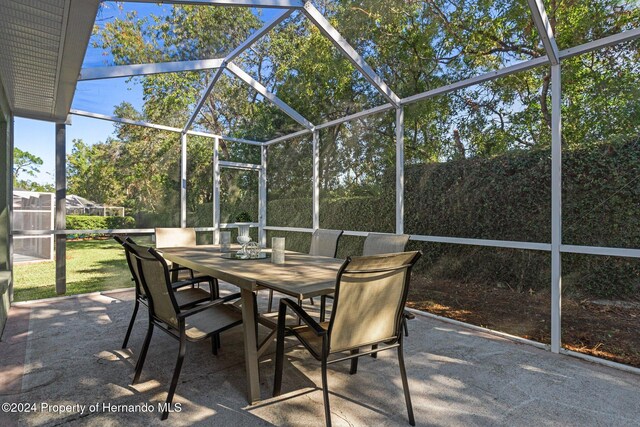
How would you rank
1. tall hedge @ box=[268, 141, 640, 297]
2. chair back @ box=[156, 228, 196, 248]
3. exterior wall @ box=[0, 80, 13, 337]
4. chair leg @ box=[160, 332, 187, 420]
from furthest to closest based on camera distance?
1. chair back @ box=[156, 228, 196, 248]
2. exterior wall @ box=[0, 80, 13, 337]
3. tall hedge @ box=[268, 141, 640, 297]
4. chair leg @ box=[160, 332, 187, 420]

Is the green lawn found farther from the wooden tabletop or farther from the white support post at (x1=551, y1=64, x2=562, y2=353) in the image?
the white support post at (x1=551, y1=64, x2=562, y2=353)

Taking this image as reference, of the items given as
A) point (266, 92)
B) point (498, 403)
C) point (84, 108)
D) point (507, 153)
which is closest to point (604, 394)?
point (498, 403)

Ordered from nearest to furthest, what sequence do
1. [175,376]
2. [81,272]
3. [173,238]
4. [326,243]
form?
[175,376] → [326,243] → [173,238] → [81,272]

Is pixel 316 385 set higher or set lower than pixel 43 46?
lower

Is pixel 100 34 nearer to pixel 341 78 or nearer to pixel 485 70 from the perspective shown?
pixel 341 78

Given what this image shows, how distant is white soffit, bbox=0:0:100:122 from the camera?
2.21 m

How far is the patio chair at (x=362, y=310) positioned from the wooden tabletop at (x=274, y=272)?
0.44 ft

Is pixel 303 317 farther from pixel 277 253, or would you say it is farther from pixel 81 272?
pixel 81 272

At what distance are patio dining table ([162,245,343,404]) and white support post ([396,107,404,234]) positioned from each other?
1729 millimetres

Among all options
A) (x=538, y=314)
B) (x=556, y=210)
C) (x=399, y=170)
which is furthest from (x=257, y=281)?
(x=538, y=314)

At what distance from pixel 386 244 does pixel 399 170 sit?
5.06 ft

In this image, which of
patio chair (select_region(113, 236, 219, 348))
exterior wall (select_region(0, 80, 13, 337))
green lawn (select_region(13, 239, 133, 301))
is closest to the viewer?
patio chair (select_region(113, 236, 219, 348))

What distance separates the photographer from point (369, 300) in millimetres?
1890

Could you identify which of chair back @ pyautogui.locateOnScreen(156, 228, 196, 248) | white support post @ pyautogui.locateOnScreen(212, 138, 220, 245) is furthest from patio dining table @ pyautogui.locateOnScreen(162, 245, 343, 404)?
white support post @ pyautogui.locateOnScreen(212, 138, 220, 245)
